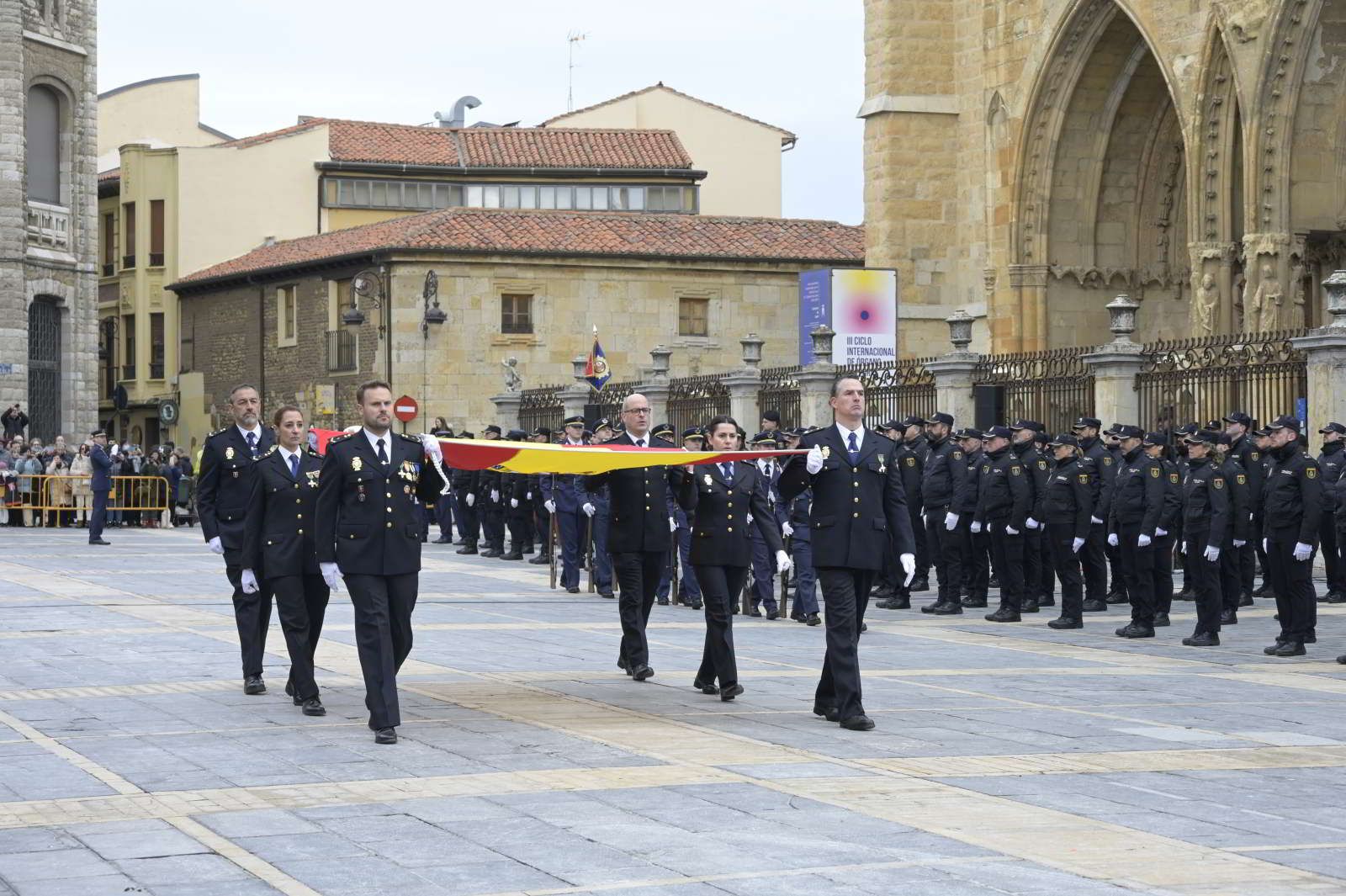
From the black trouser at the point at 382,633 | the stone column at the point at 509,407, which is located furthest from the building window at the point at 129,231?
the black trouser at the point at 382,633

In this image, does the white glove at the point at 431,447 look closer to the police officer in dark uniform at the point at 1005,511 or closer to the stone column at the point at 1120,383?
the police officer in dark uniform at the point at 1005,511

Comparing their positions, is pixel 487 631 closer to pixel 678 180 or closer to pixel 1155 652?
pixel 1155 652

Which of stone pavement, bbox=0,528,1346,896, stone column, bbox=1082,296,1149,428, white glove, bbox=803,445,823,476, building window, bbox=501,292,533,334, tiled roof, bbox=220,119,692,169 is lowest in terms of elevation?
stone pavement, bbox=0,528,1346,896

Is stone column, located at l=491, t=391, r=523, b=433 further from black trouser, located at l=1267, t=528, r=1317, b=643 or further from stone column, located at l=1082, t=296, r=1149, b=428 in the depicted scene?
black trouser, located at l=1267, t=528, r=1317, b=643

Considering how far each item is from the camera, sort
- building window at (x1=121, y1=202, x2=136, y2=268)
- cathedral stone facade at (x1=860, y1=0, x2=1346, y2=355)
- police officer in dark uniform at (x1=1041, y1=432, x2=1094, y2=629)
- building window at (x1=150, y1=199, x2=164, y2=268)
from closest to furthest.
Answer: police officer in dark uniform at (x1=1041, y1=432, x2=1094, y2=629), cathedral stone facade at (x1=860, y1=0, x2=1346, y2=355), building window at (x1=150, y1=199, x2=164, y2=268), building window at (x1=121, y1=202, x2=136, y2=268)

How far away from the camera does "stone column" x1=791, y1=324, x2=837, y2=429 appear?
28.4 m

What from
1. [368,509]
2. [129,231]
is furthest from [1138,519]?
[129,231]

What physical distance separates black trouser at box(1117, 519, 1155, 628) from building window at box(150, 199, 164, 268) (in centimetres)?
4772

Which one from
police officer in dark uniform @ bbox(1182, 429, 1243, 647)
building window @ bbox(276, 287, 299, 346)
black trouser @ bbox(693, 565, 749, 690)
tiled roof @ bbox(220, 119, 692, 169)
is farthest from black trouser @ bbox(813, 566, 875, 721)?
tiled roof @ bbox(220, 119, 692, 169)

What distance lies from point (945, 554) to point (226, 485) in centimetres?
969

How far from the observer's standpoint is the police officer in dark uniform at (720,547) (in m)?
12.5

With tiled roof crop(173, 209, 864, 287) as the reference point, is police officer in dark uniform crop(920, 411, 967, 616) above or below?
below

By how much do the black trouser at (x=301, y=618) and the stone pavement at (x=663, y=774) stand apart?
23 cm

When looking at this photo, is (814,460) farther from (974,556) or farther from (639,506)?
(974,556)
